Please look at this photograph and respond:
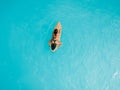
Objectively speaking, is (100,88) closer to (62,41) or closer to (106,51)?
(106,51)

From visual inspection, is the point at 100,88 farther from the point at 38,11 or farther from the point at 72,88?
the point at 38,11

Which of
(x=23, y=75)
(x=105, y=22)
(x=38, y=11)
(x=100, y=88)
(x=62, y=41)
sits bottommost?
(x=100, y=88)

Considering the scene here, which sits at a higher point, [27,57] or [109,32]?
[109,32]

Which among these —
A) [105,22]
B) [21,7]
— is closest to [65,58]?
[105,22]

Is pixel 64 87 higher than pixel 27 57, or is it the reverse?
pixel 27 57

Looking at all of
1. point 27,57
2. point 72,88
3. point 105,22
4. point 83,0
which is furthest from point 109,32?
point 27,57

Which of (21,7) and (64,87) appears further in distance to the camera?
(21,7)
